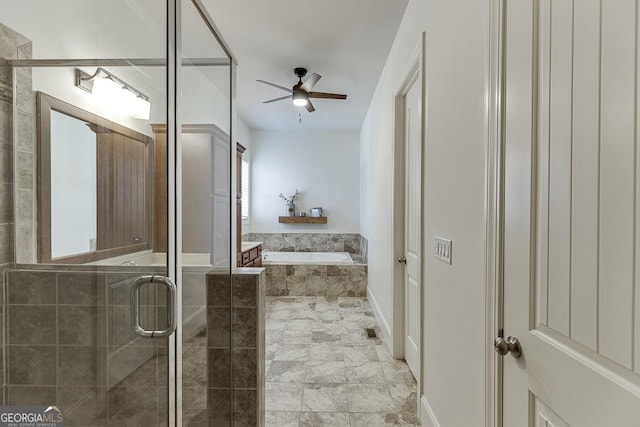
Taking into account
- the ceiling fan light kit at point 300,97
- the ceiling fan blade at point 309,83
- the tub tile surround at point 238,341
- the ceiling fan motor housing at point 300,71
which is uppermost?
the ceiling fan motor housing at point 300,71

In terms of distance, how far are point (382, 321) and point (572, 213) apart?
271 cm

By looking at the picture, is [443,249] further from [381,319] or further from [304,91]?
[304,91]

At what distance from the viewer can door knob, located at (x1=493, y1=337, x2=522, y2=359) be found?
940 mm

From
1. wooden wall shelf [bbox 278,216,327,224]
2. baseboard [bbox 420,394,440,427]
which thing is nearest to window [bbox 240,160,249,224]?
wooden wall shelf [bbox 278,216,327,224]

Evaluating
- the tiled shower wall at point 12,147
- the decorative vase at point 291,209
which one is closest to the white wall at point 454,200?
the tiled shower wall at point 12,147

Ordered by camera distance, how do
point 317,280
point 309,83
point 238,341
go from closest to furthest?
point 238,341 → point 309,83 → point 317,280

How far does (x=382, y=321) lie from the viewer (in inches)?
126

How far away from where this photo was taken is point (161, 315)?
1245 mm

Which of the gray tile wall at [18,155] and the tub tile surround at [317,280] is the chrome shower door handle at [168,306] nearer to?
the gray tile wall at [18,155]

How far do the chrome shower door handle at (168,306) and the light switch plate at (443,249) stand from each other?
124 cm

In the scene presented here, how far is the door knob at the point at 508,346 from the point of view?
0.94m

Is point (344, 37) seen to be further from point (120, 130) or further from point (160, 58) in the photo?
point (120, 130)

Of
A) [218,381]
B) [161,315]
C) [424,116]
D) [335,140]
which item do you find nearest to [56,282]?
[161,315]

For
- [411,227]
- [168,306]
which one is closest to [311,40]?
[411,227]
